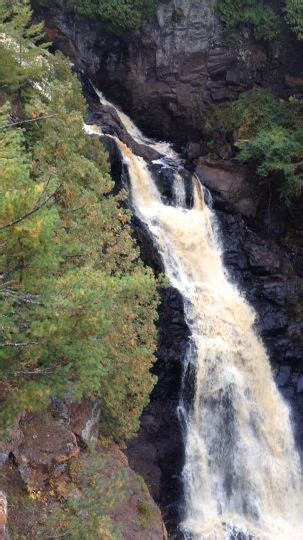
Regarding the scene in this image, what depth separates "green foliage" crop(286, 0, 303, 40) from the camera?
24.4 m

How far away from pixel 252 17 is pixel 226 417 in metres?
20.5

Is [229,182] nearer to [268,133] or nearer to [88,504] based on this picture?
[268,133]

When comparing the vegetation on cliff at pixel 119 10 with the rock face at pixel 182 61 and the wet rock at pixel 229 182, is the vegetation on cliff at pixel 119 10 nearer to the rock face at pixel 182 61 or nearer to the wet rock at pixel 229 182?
the rock face at pixel 182 61

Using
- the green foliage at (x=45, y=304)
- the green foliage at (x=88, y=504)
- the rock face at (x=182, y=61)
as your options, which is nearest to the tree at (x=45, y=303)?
the green foliage at (x=45, y=304)

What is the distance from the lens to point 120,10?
24.8 m

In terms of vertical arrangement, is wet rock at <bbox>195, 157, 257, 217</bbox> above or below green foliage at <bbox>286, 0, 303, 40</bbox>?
below

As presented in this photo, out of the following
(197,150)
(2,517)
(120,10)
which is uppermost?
(120,10)

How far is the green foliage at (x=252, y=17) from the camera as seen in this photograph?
83.1ft

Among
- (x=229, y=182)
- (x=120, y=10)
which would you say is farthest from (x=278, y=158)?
(x=120, y=10)

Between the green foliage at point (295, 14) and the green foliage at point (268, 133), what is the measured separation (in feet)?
10.8

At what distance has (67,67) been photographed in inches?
650

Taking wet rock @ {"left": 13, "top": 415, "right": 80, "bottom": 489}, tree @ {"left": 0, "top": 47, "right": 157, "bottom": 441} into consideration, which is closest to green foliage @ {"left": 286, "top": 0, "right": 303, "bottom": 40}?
tree @ {"left": 0, "top": 47, "right": 157, "bottom": 441}

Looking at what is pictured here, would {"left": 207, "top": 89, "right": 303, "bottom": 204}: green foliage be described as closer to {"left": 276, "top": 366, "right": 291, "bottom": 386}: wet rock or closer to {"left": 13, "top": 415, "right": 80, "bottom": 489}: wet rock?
{"left": 276, "top": 366, "right": 291, "bottom": 386}: wet rock

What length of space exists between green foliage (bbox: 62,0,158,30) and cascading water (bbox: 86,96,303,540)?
12.2 m
